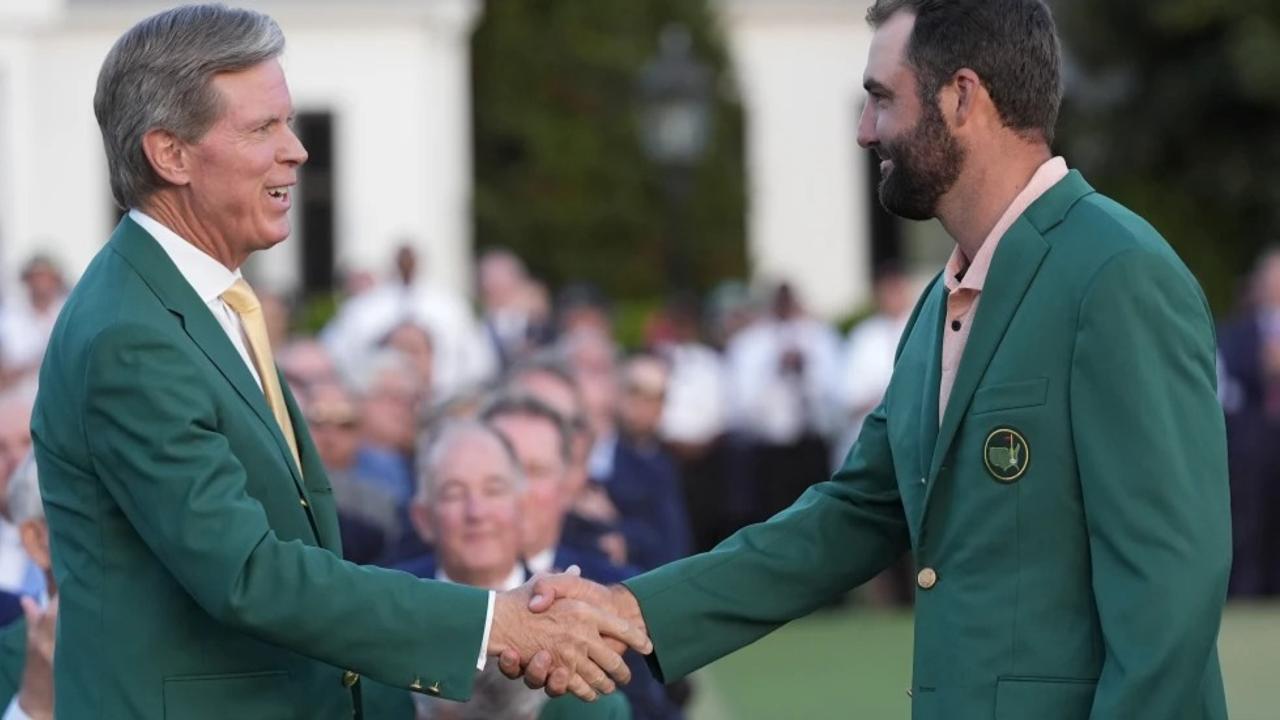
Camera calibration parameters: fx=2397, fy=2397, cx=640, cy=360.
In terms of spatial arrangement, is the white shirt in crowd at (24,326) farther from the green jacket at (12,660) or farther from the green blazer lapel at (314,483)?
the green blazer lapel at (314,483)

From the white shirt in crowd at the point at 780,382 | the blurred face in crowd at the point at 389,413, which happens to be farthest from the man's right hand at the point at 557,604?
the white shirt in crowd at the point at 780,382

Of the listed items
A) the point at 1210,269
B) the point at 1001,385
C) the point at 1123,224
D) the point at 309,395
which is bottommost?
the point at 1210,269

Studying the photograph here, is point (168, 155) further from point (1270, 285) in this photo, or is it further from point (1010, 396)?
point (1270, 285)

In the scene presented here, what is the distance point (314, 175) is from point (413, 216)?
1.17m

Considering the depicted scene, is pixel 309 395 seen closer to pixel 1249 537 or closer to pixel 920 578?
pixel 920 578

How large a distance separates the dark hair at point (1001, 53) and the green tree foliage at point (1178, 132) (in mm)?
23208

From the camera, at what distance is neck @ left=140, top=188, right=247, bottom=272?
4258 millimetres

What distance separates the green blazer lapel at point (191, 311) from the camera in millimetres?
4121

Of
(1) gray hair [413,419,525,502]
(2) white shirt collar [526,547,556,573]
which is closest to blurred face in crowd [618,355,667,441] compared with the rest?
(2) white shirt collar [526,547,556,573]

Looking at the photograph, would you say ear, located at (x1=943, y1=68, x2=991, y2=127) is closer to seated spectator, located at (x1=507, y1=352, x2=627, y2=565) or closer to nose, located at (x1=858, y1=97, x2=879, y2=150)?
nose, located at (x1=858, y1=97, x2=879, y2=150)

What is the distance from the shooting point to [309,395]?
886 centimetres

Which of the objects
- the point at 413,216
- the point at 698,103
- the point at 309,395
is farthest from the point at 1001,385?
the point at 413,216

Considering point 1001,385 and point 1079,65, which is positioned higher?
point 1001,385

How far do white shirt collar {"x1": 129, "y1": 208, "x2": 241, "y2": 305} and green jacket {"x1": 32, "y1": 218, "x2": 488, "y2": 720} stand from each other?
0.08 feet
